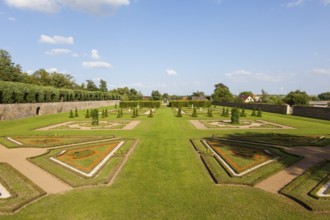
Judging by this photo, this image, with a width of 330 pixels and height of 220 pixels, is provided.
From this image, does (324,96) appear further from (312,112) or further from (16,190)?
(16,190)

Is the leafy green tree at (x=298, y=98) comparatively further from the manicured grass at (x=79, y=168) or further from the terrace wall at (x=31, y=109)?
the manicured grass at (x=79, y=168)

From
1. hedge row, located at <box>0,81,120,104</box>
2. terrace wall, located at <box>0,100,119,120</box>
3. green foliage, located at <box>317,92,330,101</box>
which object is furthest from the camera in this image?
green foliage, located at <box>317,92,330,101</box>

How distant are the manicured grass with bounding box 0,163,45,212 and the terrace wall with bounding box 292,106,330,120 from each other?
39.6 metres

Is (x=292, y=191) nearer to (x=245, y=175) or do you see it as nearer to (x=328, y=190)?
(x=328, y=190)

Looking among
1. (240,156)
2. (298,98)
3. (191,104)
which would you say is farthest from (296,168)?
(298,98)

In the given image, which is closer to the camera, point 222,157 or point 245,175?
point 245,175

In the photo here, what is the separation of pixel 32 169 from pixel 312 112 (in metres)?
41.6

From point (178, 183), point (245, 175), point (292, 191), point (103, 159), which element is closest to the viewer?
point (292, 191)

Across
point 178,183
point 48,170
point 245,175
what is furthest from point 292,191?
point 48,170

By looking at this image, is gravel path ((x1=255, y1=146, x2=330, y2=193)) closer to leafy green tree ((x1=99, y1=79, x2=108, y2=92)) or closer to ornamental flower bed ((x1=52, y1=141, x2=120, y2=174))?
ornamental flower bed ((x1=52, y1=141, x2=120, y2=174))

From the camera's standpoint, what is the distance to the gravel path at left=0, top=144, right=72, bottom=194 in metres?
9.62

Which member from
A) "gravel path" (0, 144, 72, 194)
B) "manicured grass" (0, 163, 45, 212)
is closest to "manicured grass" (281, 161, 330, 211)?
"gravel path" (0, 144, 72, 194)

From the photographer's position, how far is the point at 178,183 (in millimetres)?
9883

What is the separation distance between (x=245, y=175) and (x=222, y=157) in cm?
308
